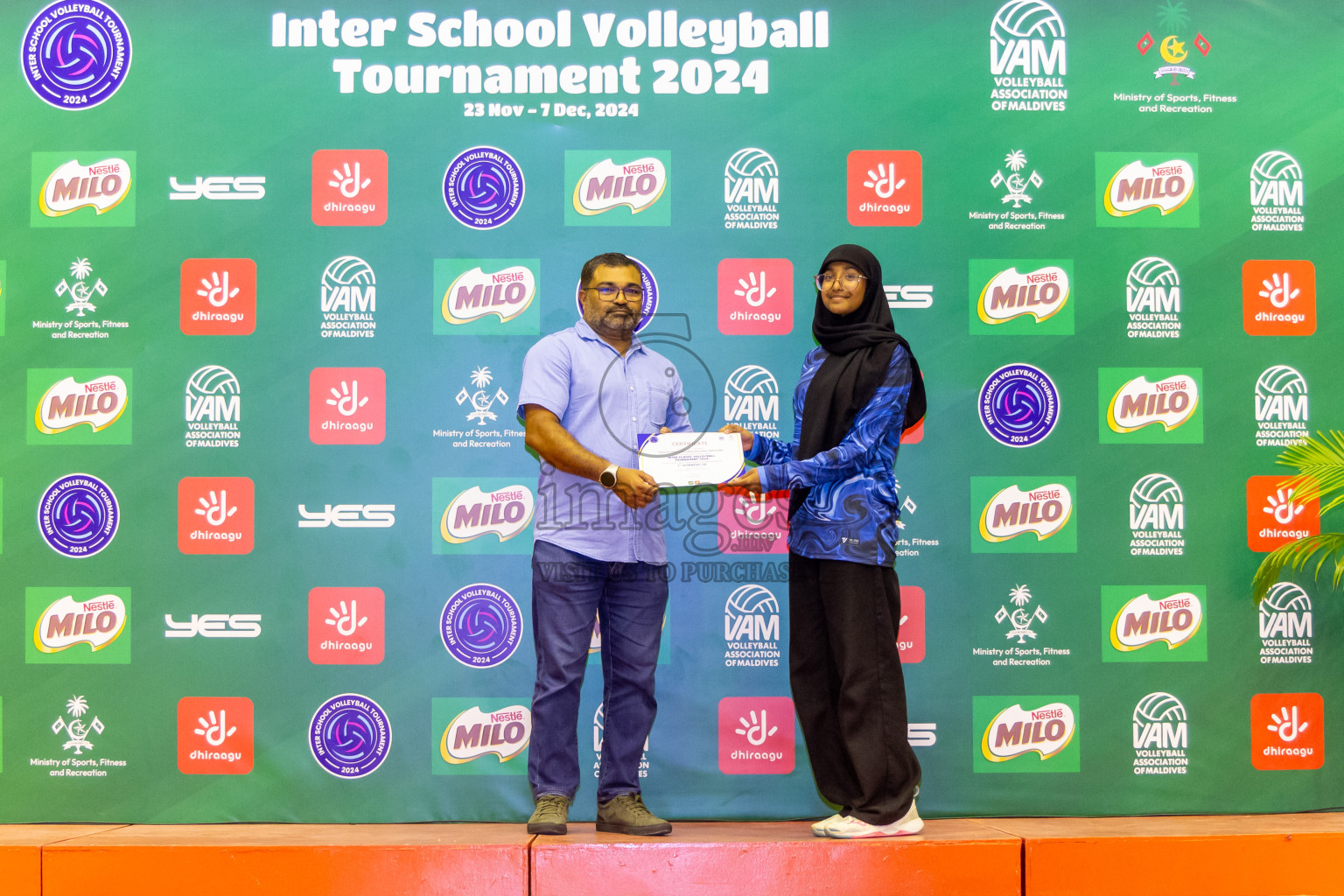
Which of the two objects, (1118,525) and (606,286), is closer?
(606,286)

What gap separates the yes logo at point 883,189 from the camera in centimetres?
346

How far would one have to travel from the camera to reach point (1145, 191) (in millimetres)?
3500

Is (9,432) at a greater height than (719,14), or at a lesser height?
lesser

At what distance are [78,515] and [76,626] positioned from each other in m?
0.40

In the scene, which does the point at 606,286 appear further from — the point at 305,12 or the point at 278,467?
the point at 305,12

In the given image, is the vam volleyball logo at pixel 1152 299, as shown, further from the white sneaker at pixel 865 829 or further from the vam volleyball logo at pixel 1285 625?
the white sneaker at pixel 865 829

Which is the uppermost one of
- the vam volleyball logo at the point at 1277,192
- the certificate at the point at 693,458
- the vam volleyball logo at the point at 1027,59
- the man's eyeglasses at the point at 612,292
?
the vam volleyball logo at the point at 1027,59

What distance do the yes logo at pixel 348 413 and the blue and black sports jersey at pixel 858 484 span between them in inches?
58.8

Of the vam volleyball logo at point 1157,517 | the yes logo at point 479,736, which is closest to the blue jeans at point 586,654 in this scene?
the yes logo at point 479,736

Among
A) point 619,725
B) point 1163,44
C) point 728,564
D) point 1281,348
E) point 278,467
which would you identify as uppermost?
point 1163,44

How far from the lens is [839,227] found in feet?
11.3

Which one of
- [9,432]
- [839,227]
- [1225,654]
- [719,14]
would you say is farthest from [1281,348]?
[9,432]

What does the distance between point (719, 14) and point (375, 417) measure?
200cm

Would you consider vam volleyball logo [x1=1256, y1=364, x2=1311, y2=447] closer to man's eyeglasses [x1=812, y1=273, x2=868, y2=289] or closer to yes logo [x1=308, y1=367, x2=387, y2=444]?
man's eyeglasses [x1=812, y1=273, x2=868, y2=289]
